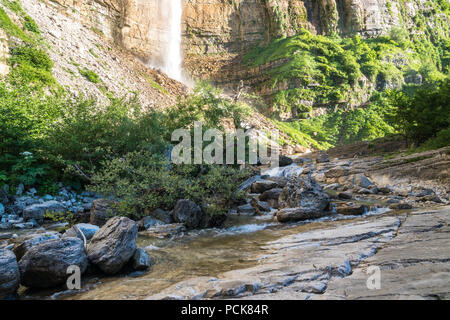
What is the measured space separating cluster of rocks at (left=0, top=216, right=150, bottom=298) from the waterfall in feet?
160

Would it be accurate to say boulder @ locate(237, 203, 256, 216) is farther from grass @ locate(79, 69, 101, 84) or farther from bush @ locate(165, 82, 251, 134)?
grass @ locate(79, 69, 101, 84)

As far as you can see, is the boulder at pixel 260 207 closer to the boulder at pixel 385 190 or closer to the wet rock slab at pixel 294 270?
the wet rock slab at pixel 294 270

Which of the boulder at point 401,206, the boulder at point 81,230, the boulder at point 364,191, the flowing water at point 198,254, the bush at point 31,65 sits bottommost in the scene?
the flowing water at point 198,254

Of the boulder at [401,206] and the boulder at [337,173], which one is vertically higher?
the boulder at [337,173]

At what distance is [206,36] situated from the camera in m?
58.8

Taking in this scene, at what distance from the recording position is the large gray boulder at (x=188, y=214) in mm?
9055

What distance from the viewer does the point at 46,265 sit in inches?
176

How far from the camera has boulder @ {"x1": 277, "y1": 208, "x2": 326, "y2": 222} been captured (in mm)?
9477

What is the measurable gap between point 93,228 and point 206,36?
194 ft

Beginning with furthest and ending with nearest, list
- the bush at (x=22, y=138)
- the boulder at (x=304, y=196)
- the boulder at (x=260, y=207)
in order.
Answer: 1. the boulder at (x=260, y=207)
2. the bush at (x=22, y=138)
3. the boulder at (x=304, y=196)

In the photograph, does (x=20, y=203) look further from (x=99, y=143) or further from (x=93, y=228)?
(x=93, y=228)

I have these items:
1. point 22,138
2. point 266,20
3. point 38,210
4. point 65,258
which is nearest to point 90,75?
point 22,138

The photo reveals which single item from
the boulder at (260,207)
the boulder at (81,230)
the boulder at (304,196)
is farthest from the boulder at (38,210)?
the boulder at (304,196)

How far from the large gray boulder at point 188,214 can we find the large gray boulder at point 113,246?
3.45m
